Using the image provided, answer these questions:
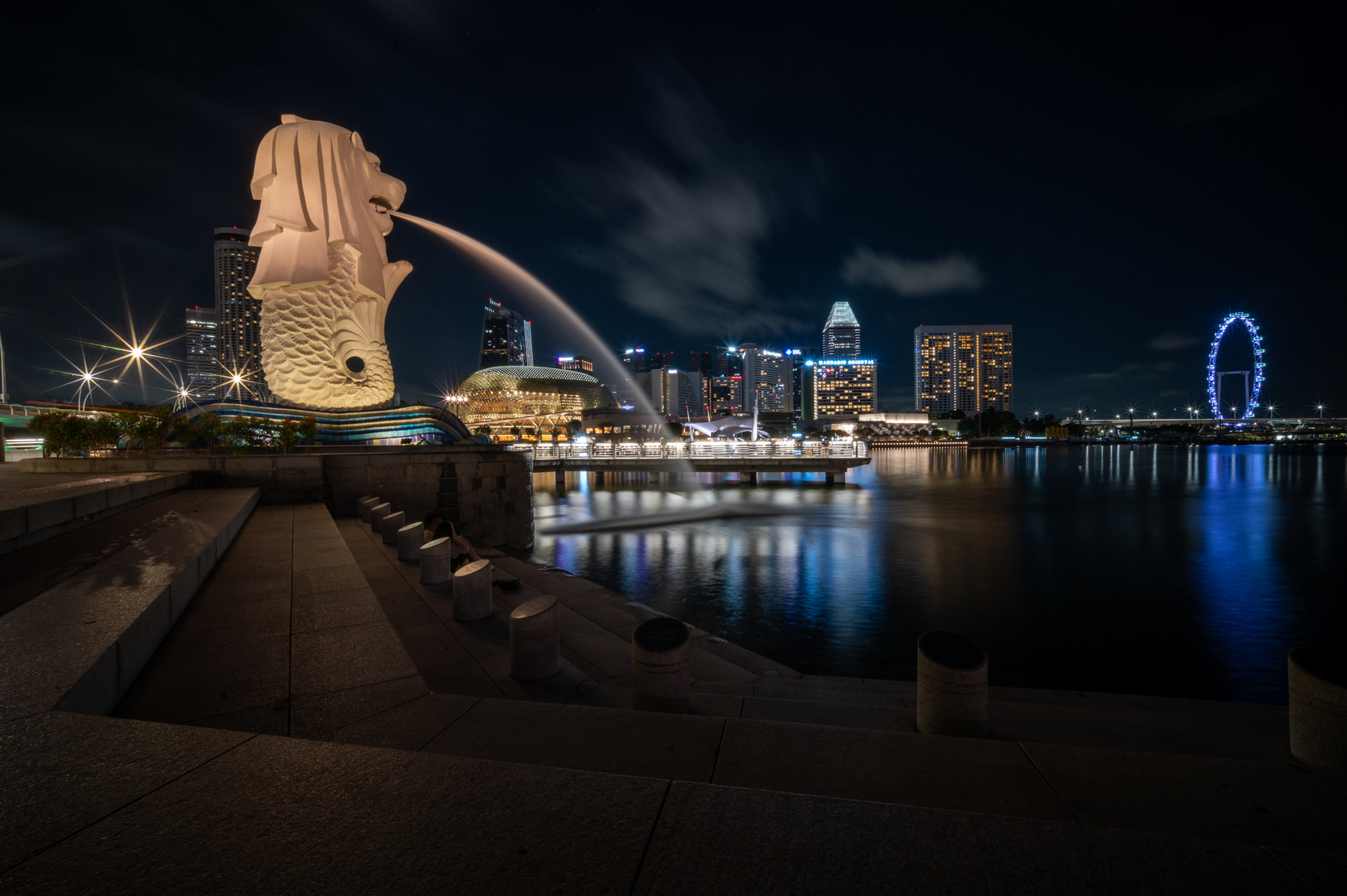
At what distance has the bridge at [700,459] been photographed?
176 ft

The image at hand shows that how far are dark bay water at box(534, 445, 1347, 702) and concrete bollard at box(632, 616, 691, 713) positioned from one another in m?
7.73

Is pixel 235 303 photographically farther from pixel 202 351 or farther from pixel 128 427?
pixel 128 427

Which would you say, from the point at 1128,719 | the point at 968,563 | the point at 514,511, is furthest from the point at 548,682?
the point at 968,563

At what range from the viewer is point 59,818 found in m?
2.54

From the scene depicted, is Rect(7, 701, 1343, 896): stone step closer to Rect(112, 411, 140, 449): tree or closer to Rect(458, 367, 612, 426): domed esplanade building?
Rect(112, 411, 140, 449): tree

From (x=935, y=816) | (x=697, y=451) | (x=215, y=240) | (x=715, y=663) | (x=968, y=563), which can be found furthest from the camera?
(x=215, y=240)

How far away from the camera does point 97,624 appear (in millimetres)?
4789

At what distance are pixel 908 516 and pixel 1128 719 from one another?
30486 mm

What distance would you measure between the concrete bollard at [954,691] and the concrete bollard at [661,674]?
7.01ft

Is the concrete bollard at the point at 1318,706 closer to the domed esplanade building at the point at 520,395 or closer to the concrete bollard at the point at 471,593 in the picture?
the concrete bollard at the point at 471,593

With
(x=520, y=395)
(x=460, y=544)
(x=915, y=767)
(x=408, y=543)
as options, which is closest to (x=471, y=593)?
(x=460, y=544)

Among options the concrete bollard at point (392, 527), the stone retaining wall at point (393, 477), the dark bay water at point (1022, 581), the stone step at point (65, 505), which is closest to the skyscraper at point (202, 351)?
the dark bay water at point (1022, 581)

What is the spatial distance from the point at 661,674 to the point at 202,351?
19485 cm

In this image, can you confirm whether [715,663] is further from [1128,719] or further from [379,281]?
[379,281]
